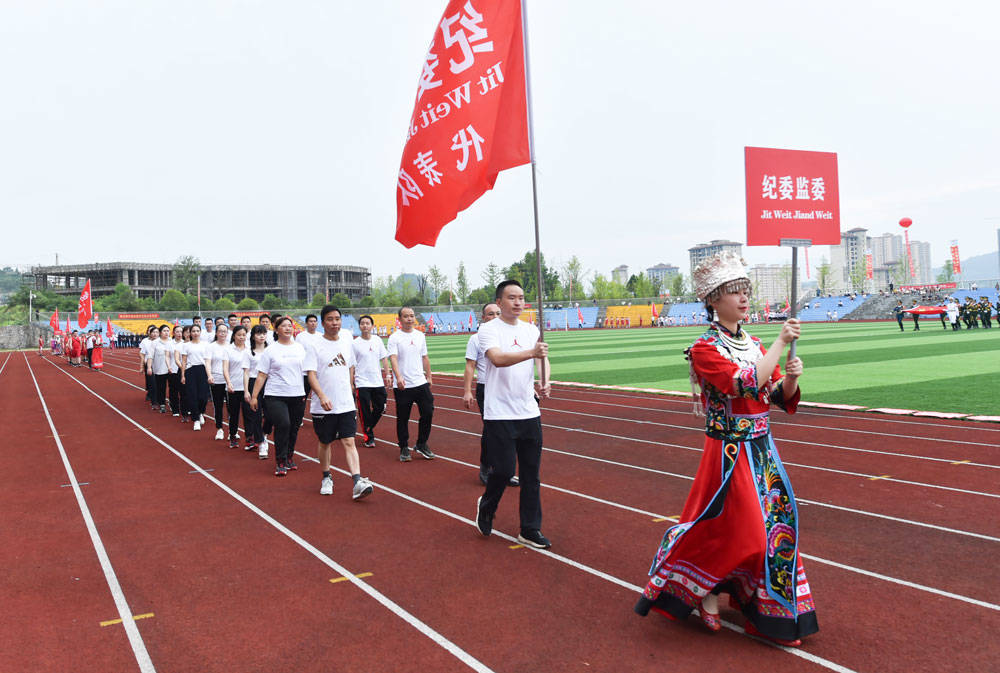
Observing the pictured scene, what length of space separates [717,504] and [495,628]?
4.41ft

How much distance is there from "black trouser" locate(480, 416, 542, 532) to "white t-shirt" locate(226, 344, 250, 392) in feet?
20.8

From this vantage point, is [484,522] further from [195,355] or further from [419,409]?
[195,355]

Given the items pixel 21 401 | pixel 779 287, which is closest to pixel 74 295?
pixel 21 401

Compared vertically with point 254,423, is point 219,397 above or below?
above

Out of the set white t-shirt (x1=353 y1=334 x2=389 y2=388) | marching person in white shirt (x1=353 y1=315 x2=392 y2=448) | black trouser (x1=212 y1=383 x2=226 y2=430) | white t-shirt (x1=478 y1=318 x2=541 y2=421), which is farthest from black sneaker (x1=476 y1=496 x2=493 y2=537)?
black trouser (x1=212 y1=383 x2=226 y2=430)

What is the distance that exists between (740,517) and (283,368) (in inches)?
244

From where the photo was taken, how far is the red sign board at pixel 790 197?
3428 mm

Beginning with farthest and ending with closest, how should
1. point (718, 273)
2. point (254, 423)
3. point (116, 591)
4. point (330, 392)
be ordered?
1. point (254, 423)
2. point (330, 392)
3. point (116, 591)
4. point (718, 273)

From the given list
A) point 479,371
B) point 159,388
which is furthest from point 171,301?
point 479,371

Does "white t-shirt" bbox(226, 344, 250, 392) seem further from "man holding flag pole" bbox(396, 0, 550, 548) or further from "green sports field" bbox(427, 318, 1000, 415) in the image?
"green sports field" bbox(427, 318, 1000, 415)

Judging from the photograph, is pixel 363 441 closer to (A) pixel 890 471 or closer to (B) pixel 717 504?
(A) pixel 890 471

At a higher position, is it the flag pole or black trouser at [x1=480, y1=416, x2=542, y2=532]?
the flag pole

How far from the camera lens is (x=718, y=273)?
356cm

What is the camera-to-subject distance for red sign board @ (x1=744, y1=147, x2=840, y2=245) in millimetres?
3428
